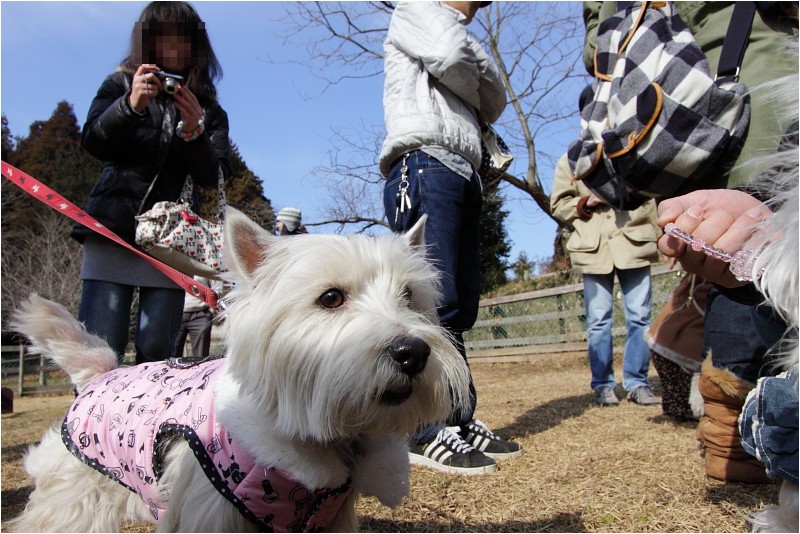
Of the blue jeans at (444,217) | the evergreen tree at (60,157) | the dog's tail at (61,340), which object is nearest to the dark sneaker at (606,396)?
the blue jeans at (444,217)

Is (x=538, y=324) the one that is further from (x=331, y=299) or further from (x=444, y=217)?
(x=331, y=299)

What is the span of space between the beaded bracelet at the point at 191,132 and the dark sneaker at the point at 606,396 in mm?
4089

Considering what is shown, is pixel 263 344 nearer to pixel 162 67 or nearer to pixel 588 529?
pixel 588 529

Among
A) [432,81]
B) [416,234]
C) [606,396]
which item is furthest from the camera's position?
[606,396]

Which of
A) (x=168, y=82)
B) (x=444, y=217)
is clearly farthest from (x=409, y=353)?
(x=168, y=82)

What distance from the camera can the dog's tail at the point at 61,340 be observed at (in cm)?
233

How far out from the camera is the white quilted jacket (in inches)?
124

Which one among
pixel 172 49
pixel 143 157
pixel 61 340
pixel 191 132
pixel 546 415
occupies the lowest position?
pixel 546 415

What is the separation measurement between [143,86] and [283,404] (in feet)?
6.59

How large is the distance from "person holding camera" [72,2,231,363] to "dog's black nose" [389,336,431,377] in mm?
1965

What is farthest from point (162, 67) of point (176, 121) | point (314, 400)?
point (314, 400)

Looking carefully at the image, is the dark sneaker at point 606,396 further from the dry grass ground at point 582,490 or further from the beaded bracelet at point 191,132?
the beaded bracelet at point 191,132

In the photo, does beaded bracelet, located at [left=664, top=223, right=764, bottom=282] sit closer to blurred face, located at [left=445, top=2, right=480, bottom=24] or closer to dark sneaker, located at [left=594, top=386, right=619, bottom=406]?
blurred face, located at [left=445, top=2, right=480, bottom=24]

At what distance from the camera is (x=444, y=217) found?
3.06 m
